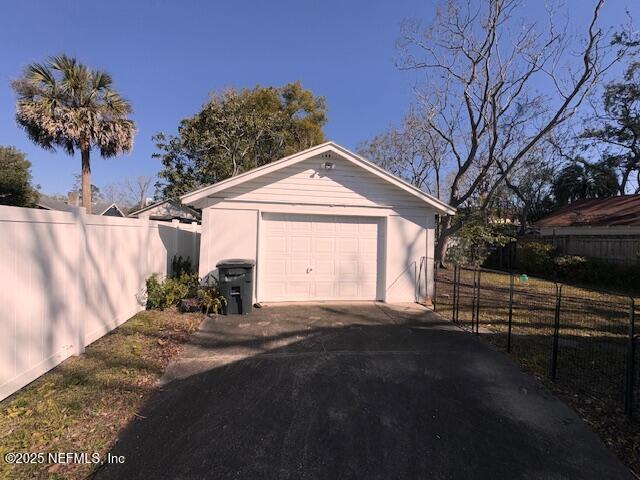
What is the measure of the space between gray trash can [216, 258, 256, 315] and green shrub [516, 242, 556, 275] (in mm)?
14743

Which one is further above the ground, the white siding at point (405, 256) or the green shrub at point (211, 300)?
the white siding at point (405, 256)

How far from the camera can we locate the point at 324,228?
28.1 ft

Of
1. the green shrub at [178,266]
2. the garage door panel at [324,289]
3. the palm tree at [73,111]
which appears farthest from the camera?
the palm tree at [73,111]

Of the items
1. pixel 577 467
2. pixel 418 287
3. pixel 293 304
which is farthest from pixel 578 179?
pixel 577 467

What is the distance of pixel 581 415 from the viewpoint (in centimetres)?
356

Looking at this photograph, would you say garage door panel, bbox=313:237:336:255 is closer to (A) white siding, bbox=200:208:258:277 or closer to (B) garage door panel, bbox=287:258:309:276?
(B) garage door panel, bbox=287:258:309:276

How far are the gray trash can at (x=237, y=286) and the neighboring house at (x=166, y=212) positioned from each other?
13.8m

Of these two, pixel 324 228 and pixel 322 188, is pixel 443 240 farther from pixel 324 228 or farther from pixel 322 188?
pixel 322 188

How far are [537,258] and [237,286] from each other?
1509cm

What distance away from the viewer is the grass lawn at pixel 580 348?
11.3 ft

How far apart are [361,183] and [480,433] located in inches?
250

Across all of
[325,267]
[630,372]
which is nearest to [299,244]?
Result: [325,267]

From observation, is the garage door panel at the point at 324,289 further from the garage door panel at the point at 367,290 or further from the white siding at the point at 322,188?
the white siding at the point at 322,188

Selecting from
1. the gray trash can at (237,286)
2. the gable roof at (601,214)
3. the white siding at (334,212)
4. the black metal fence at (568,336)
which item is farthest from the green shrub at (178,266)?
the gable roof at (601,214)
